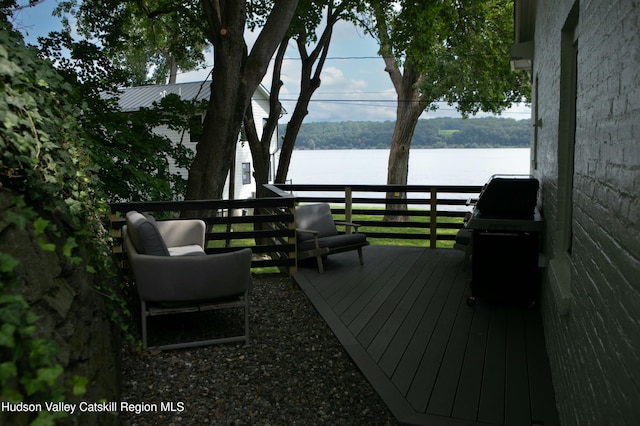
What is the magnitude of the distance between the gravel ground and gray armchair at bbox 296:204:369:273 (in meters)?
1.86

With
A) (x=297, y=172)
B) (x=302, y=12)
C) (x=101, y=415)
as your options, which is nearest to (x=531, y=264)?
(x=101, y=415)

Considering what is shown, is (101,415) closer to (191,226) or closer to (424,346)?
(424,346)

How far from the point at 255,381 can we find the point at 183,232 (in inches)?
113

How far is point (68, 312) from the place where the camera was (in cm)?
272

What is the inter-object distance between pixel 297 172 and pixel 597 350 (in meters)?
45.2

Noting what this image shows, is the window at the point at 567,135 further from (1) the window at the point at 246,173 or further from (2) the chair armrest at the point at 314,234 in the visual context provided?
(1) the window at the point at 246,173

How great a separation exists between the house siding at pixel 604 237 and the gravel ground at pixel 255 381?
1.19 metres

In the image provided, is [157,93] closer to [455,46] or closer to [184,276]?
[455,46]

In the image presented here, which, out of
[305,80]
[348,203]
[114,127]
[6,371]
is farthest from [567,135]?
[305,80]

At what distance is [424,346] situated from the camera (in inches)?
170

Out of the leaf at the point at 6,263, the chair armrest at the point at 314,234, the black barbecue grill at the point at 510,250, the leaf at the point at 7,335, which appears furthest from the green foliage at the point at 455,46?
the leaf at the point at 7,335

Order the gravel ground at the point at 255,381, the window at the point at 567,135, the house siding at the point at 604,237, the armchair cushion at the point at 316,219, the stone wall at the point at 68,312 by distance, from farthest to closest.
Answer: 1. the armchair cushion at the point at 316,219
2. the window at the point at 567,135
3. the gravel ground at the point at 255,381
4. the stone wall at the point at 68,312
5. the house siding at the point at 604,237

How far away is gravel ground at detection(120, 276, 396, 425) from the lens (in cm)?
328

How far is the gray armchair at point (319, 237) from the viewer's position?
6.91 metres
